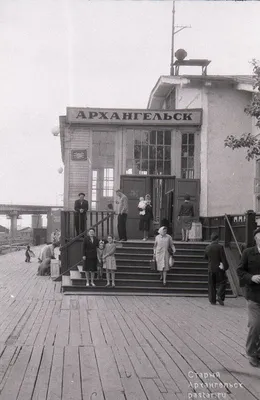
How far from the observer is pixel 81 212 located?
57.3 ft

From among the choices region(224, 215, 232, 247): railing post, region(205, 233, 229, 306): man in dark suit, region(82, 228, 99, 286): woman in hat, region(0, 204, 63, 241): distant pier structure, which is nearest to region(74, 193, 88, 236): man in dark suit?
region(82, 228, 99, 286): woman in hat

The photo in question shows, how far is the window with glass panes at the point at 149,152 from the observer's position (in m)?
19.8

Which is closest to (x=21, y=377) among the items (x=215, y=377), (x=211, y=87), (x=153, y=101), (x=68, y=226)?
(x=215, y=377)

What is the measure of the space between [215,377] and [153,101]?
1964 cm

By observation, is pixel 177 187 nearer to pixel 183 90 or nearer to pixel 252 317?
pixel 183 90

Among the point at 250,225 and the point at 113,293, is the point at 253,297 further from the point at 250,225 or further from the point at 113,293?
the point at 113,293

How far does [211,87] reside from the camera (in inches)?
790

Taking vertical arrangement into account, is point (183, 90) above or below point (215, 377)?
above

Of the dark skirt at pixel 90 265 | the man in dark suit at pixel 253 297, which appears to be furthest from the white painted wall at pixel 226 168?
the man in dark suit at pixel 253 297

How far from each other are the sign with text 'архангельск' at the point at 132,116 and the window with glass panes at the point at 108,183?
5.17ft

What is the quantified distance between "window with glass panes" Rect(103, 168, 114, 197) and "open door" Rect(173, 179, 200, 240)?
2.07 meters

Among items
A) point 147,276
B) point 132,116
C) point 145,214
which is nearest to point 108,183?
point 132,116

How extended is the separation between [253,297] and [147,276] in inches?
337

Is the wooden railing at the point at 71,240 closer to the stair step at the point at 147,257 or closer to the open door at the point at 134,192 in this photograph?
the stair step at the point at 147,257
